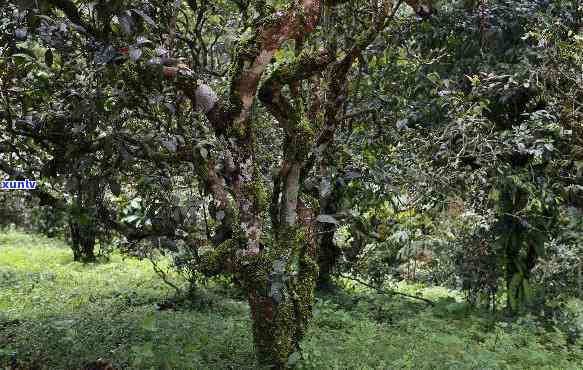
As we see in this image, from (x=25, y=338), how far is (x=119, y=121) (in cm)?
259

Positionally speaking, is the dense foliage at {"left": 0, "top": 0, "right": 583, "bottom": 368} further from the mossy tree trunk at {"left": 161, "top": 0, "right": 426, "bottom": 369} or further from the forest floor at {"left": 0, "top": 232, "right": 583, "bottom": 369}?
the forest floor at {"left": 0, "top": 232, "right": 583, "bottom": 369}

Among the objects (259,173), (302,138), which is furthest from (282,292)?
(302,138)

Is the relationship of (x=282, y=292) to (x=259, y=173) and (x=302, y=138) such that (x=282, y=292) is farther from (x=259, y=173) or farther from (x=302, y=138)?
(x=302, y=138)

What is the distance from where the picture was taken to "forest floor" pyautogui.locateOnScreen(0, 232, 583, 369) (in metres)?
4.52

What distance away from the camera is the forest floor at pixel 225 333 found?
4.52 meters

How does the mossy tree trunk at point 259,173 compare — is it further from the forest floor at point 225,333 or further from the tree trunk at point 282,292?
the forest floor at point 225,333

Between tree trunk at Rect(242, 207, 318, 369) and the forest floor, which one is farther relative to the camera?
the forest floor

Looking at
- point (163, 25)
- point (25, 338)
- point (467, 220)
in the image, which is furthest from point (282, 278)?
point (467, 220)

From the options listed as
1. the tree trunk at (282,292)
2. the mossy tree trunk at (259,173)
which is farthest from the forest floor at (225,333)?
the mossy tree trunk at (259,173)

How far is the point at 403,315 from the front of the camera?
22.9 ft

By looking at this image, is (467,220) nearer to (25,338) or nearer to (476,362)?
(476,362)

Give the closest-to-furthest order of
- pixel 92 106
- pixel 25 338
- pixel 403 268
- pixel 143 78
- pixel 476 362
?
pixel 92 106, pixel 143 78, pixel 476 362, pixel 25 338, pixel 403 268

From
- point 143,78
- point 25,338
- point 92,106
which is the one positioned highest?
point 143,78

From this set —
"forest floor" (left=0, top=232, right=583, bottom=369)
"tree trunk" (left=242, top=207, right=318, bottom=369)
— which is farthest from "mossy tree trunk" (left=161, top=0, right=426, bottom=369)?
"forest floor" (left=0, top=232, right=583, bottom=369)
